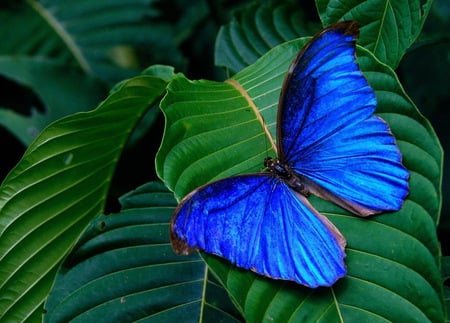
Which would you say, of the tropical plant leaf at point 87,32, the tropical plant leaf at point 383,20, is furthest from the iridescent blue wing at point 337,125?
the tropical plant leaf at point 87,32

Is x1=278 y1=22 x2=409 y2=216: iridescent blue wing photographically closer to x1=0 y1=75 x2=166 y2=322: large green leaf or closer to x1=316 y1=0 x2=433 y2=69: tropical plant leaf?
x1=316 y1=0 x2=433 y2=69: tropical plant leaf

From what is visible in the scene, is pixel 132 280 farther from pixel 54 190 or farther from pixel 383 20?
pixel 383 20

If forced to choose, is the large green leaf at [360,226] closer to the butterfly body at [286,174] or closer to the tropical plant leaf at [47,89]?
the butterfly body at [286,174]

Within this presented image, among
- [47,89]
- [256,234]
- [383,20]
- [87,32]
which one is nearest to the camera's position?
[256,234]

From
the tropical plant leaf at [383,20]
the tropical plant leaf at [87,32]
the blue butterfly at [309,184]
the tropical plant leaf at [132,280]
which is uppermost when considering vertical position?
the tropical plant leaf at [87,32]

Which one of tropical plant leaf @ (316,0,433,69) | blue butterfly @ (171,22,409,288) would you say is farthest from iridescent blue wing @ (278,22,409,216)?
tropical plant leaf @ (316,0,433,69)

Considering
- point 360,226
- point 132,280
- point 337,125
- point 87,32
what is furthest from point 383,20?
point 87,32
